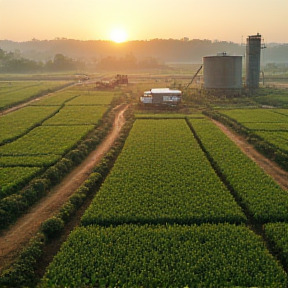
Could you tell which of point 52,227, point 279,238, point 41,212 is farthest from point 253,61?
point 52,227

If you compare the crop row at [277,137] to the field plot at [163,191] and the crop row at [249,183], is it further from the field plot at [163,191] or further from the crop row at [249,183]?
the field plot at [163,191]

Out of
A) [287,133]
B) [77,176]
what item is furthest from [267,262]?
[287,133]

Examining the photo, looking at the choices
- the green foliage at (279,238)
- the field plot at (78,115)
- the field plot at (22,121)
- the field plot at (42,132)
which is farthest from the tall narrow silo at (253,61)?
the green foliage at (279,238)

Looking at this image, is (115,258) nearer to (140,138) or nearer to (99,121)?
(140,138)

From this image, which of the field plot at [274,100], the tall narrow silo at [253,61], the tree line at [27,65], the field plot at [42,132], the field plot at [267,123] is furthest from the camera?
the tree line at [27,65]

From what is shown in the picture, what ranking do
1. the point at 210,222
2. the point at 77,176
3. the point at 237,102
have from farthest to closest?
the point at 237,102
the point at 77,176
the point at 210,222

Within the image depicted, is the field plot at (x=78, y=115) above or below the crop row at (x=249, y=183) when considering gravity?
above
